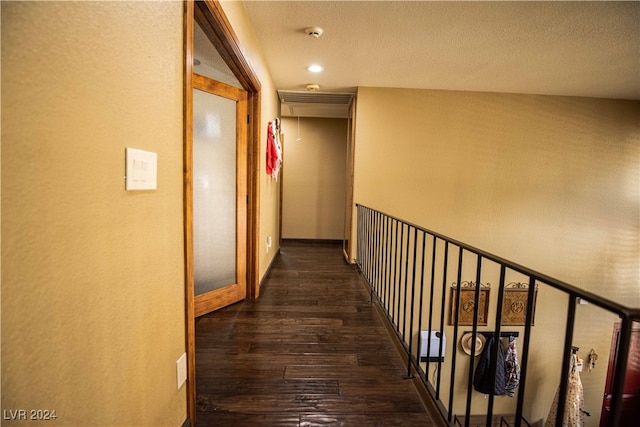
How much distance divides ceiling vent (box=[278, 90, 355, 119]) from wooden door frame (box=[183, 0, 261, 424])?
1670 millimetres

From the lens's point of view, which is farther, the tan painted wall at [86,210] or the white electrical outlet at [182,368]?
the white electrical outlet at [182,368]

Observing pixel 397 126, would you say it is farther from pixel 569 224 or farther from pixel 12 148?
pixel 12 148

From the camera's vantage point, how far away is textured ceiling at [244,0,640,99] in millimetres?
2123

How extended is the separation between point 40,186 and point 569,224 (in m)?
5.45

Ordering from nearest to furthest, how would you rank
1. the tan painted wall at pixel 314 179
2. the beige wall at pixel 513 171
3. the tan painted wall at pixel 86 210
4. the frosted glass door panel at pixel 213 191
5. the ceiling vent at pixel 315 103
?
the tan painted wall at pixel 86 210 → the frosted glass door panel at pixel 213 191 → the beige wall at pixel 513 171 → the ceiling vent at pixel 315 103 → the tan painted wall at pixel 314 179

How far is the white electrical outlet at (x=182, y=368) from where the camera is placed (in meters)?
1.13

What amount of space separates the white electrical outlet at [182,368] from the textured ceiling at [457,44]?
2.31m

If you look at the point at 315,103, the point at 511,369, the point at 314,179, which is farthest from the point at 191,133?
the point at 511,369

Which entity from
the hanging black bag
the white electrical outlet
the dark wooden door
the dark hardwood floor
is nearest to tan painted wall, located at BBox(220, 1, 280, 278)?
the dark hardwood floor

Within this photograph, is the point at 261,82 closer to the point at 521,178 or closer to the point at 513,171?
the point at 513,171

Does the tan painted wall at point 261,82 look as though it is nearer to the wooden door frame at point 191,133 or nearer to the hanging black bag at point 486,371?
the wooden door frame at point 191,133

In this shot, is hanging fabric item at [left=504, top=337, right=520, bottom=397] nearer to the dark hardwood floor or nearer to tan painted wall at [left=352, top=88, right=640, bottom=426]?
tan painted wall at [left=352, top=88, right=640, bottom=426]

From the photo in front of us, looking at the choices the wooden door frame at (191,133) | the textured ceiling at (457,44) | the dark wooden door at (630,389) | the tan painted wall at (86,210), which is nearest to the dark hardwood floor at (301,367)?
the wooden door frame at (191,133)

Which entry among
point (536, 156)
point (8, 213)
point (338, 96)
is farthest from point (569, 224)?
point (8, 213)
